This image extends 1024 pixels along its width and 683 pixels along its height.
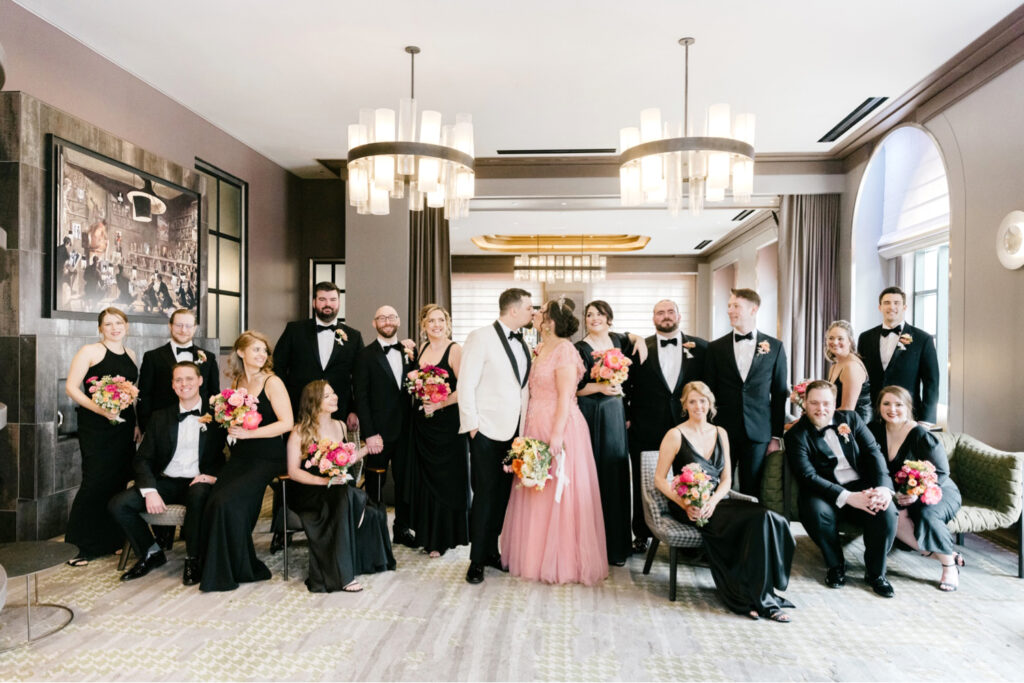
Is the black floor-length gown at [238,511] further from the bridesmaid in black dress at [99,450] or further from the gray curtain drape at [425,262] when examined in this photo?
the gray curtain drape at [425,262]

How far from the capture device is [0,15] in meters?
4.08

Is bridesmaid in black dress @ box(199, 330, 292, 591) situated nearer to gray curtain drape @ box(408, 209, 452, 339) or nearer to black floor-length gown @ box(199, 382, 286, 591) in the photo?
black floor-length gown @ box(199, 382, 286, 591)

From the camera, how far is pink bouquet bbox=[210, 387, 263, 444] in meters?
3.93

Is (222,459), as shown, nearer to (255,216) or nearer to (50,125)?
(50,125)


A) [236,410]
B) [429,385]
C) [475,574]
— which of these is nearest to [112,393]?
[236,410]

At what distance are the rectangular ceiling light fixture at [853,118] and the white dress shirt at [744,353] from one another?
2.90 meters

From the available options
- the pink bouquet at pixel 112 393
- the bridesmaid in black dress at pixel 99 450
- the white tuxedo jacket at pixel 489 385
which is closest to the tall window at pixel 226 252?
the bridesmaid in black dress at pixel 99 450

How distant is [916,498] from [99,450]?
509 centimetres

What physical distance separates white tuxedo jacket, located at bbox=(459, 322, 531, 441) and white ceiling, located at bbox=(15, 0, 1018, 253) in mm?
2071

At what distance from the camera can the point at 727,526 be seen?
3.57 meters

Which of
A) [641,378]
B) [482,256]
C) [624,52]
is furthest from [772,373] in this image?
[482,256]

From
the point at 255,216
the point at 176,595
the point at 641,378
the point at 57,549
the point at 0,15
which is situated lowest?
the point at 176,595

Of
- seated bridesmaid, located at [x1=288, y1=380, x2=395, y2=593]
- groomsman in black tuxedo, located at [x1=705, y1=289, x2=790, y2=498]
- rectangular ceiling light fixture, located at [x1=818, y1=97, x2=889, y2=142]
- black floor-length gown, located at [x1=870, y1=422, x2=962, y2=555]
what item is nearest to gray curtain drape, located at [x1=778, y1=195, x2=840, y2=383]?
rectangular ceiling light fixture, located at [x1=818, y1=97, x2=889, y2=142]

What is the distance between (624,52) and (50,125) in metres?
3.97
